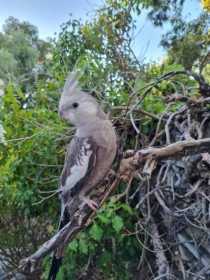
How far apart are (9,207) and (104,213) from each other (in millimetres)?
834

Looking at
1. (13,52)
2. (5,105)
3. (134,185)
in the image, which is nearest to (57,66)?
(5,105)

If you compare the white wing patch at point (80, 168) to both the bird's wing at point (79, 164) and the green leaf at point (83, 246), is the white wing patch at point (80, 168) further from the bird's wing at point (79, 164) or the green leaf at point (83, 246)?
the green leaf at point (83, 246)

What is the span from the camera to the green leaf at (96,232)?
6.45 feet

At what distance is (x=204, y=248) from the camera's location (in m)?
1.85

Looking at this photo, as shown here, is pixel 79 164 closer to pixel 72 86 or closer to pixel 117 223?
pixel 72 86

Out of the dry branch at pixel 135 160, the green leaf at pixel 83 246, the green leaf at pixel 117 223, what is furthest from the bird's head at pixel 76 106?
the green leaf at pixel 83 246

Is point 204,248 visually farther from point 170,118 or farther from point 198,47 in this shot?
point 198,47

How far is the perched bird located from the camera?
1.37 m

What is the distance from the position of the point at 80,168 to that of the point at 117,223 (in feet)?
2.10

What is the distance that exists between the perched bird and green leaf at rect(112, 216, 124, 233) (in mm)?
553

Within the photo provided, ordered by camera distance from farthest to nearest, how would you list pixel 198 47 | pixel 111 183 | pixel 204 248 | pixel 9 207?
pixel 198 47, pixel 9 207, pixel 204 248, pixel 111 183

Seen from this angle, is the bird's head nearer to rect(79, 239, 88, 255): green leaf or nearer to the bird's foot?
the bird's foot

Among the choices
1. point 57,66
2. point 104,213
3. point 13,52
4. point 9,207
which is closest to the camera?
point 104,213

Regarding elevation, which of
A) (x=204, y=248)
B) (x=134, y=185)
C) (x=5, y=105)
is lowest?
(x=204, y=248)
